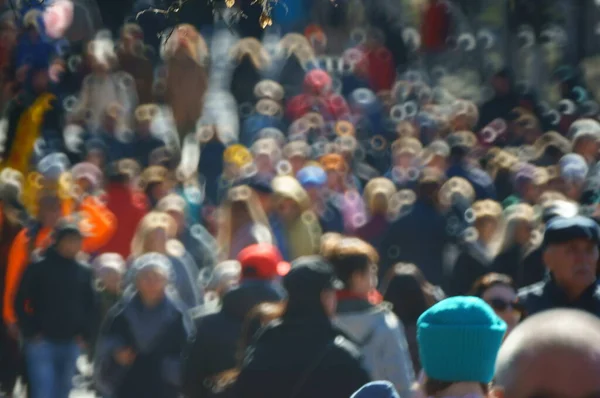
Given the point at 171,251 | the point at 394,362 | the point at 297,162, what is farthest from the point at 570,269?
the point at 297,162

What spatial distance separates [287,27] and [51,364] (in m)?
9.69

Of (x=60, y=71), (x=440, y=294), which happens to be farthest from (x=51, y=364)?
(x=60, y=71)

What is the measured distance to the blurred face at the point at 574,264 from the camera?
6422 millimetres

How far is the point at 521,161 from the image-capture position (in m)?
14.7

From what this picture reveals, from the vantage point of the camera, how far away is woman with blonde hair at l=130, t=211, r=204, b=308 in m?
10.8

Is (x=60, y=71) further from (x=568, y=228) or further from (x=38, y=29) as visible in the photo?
(x=568, y=228)

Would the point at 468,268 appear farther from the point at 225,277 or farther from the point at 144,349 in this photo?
the point at 144,349

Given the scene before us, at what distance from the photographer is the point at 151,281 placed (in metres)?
9.73

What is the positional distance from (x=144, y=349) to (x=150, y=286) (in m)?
0.44

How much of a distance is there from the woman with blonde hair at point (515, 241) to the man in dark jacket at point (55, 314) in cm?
282

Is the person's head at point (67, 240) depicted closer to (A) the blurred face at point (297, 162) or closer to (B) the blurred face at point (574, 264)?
(A) the blurred face at point (297, 162)

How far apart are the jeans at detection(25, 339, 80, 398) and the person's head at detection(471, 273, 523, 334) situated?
155 inches

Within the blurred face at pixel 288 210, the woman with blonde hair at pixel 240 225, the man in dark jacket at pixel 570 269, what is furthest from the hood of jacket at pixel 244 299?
the blurred face at pixel 288 210

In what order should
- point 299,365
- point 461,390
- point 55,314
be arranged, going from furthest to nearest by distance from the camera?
point 55,314, point 299,365, point 461,390
